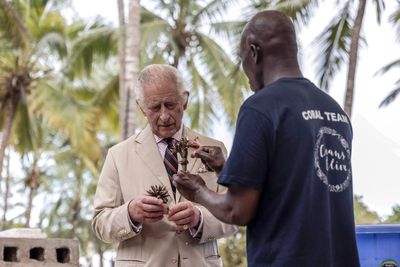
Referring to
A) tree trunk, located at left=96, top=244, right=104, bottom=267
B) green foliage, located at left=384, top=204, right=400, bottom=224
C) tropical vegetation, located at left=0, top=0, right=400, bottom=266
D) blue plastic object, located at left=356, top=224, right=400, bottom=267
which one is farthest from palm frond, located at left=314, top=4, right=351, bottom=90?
tree trunk, located at left=96, top=244, right=104, bottom=267

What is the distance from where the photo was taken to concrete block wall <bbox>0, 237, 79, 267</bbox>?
6.71 metres

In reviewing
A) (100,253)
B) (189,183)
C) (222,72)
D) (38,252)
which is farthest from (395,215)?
(100,253)

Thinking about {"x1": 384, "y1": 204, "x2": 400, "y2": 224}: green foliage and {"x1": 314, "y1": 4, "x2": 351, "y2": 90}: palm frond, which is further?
{"x1": 384, "y1": 204, "x2": 400, "y2": 224}: green foliage

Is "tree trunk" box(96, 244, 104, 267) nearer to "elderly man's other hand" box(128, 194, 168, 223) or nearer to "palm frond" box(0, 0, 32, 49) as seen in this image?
"palm frond" box(0, 0, 32, 49)

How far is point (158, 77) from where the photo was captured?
4.02 metres

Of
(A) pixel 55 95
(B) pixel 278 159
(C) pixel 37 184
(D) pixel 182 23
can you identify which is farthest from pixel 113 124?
(B) pixel 278 159

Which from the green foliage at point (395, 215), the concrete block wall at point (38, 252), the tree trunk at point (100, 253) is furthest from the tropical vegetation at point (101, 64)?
the tree trunk at point (100, 253)

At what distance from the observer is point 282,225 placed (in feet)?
9.05

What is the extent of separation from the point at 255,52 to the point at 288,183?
18.4 inches

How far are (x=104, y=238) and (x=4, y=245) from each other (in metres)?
3.00

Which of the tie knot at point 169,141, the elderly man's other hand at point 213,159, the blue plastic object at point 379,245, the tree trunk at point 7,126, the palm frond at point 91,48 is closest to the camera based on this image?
the elderly man's other hand at point 213,159

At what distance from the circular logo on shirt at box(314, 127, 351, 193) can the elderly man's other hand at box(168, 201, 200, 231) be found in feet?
3.18

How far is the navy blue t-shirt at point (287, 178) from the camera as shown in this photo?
2736 mm

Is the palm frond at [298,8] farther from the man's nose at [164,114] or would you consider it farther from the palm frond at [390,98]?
the man's nose at [164,114]
